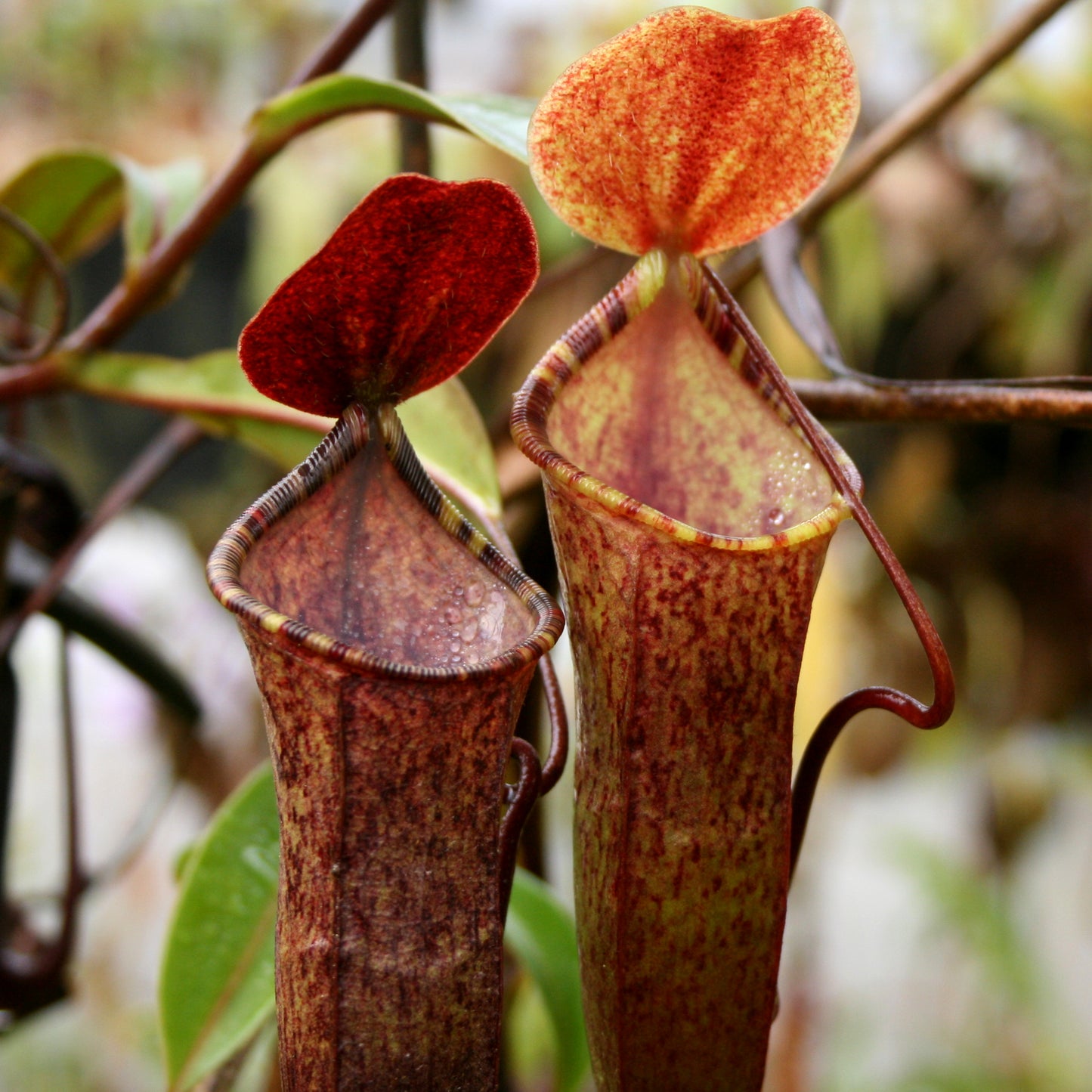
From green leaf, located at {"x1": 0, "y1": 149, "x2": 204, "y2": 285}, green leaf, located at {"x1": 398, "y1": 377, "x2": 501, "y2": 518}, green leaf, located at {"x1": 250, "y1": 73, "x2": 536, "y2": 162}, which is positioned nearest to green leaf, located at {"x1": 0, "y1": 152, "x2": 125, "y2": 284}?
green leaf, located at {"x1": 0, "y1": 149, "x2": 204, "y2": 285}

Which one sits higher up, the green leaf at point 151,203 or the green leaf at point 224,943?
the green leaf at point 151,203

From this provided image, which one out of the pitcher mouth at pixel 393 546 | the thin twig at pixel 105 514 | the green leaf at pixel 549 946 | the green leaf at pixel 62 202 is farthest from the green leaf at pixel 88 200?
the green leaf at pixel 549 946

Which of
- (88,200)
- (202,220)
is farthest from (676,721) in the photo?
(88,200)

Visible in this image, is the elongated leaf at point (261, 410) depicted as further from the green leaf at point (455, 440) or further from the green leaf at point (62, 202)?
the green leaf at point (62, 202)

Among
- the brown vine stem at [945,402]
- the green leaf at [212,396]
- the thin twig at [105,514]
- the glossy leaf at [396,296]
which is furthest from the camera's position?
the thin twig at [105,514]

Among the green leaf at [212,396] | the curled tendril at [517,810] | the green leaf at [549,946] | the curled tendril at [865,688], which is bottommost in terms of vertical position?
the green leaf at [549,946]

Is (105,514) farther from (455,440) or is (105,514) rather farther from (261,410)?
(455,440)

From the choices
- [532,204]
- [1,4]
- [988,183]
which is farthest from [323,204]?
[988,183]
